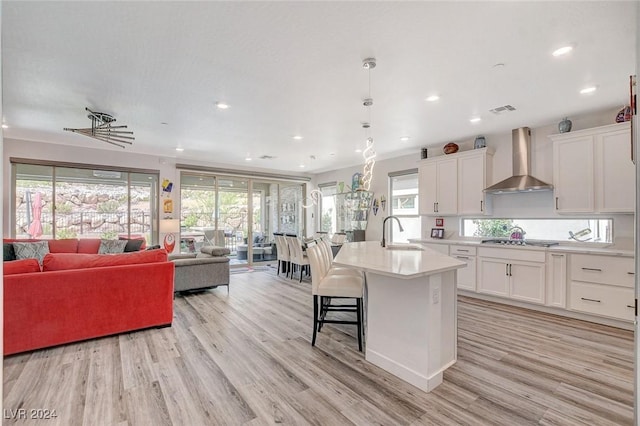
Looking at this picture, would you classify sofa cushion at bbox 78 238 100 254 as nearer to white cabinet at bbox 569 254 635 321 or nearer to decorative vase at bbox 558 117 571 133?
white cabinet at bbox 569 254 635 321

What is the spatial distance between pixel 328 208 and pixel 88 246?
5.34 m

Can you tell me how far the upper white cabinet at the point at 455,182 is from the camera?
16.0 feet

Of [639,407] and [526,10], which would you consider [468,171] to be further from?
[639,407]

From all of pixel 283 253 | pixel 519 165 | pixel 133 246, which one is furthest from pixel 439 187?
pixel 133 246

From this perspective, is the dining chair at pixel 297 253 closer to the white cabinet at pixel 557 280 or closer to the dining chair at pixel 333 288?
the dining chair at pixel 333 288

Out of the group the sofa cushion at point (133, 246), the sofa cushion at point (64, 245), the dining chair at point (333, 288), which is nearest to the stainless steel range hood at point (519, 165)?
the dining chair at point (333, 288)

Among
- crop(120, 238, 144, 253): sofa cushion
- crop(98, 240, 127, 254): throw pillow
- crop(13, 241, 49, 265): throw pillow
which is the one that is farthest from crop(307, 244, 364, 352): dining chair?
crop(13, 241, 49, 265): throw pillow

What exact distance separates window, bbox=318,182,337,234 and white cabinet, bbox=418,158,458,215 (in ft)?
9.84

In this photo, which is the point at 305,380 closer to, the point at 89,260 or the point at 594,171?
the point at 89,260

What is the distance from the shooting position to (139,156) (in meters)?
6.39

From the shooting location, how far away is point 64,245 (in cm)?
532

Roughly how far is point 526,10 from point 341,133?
3.04 m

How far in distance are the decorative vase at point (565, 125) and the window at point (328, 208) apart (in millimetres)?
5036

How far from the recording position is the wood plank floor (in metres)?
2.08
